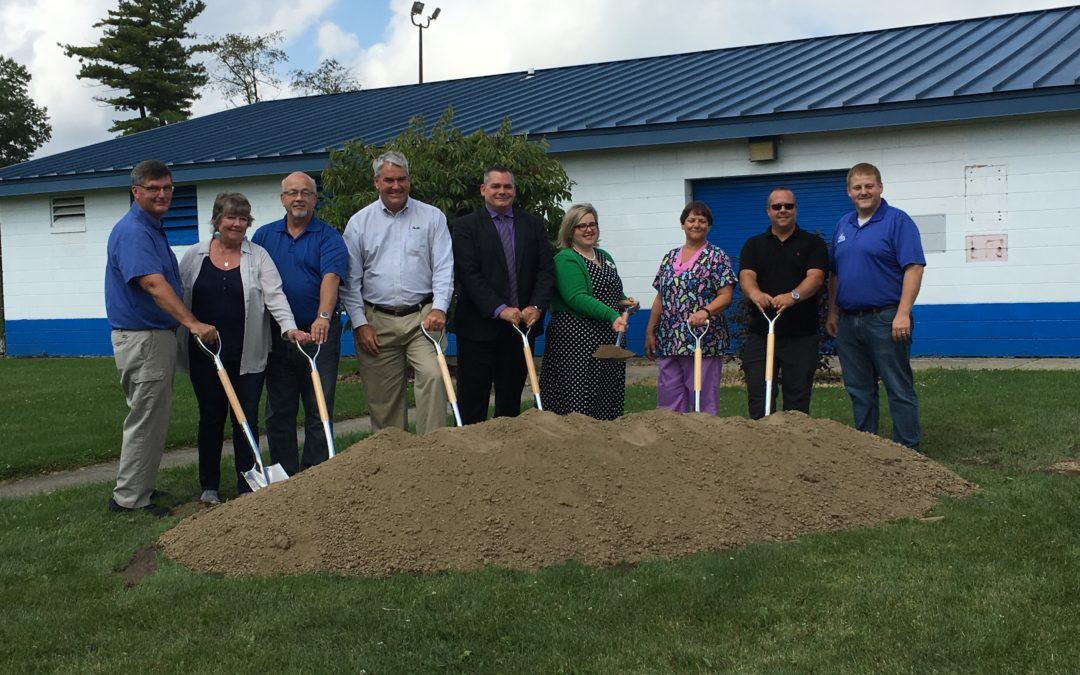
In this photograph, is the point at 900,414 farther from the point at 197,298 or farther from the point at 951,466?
the point at 197,298

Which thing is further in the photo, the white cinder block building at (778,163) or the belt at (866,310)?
the white cinder block building at (778,163)

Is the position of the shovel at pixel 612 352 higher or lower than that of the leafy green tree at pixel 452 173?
lower

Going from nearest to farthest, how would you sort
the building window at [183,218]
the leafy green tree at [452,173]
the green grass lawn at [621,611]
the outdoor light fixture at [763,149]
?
the green grass lawn at [621,611] → the leafy green tree at [452,173] → the outdoor light fixture at [763,149] → the building window at [183,218]

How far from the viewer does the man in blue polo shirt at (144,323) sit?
5.97 meters

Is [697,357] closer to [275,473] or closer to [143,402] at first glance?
[275,473]

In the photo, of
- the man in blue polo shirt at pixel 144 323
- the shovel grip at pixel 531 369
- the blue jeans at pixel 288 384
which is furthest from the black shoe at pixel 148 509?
the shovel grip at pixel 531 369

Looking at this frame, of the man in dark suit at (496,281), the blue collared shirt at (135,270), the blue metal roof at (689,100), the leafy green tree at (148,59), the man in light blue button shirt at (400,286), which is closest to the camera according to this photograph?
the blue collared shirt at (135,270)

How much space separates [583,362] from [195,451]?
381 centimetres

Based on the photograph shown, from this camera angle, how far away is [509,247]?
21.9 ft

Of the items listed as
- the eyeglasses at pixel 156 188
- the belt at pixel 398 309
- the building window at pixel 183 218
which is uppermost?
the building window at pixel 183 218

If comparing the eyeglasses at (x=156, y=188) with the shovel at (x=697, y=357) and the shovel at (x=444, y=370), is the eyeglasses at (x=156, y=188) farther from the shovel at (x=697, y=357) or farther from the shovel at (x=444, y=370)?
the shovel at (x=697, y=357)

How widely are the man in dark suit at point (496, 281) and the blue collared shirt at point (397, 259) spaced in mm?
173

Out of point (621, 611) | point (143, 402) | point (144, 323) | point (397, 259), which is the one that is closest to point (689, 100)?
point (397, 259)

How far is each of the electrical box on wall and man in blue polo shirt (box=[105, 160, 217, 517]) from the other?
9.99m
